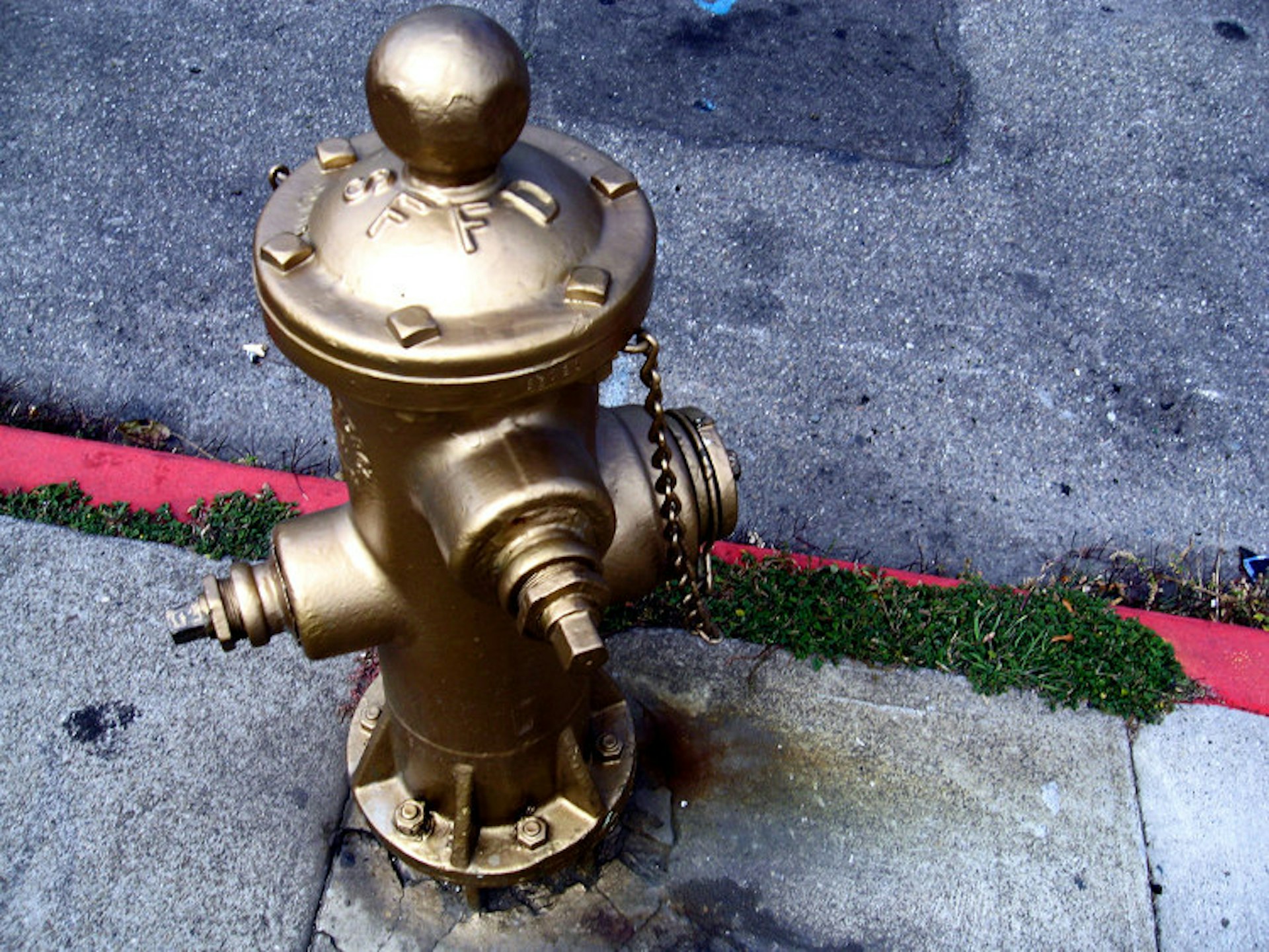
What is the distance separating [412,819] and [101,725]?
0.75m

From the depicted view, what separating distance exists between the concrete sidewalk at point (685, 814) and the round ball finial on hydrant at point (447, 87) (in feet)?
4.63

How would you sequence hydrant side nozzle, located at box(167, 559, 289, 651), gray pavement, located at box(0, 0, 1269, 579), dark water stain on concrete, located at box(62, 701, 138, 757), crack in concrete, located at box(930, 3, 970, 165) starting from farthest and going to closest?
crack in concrete, located at box(930, 3, 970, 165)
gray pavement, located at box(0, 0, 1269, 579)
dark water stain on concrete, located at box(62, 701, 138, 757)
hydrant side nozzle, located at box(167, 559, 289, 651)

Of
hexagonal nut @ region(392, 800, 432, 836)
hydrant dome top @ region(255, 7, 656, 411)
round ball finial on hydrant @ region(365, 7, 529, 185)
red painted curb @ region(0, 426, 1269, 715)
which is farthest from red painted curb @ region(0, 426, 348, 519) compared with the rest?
round ball finial on hydrant @ region(365, 7, 529, 185)

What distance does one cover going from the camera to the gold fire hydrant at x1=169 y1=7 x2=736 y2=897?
1.14m

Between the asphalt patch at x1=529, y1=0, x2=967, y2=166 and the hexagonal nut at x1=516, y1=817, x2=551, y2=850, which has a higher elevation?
the asphalt patch at x1=529, y1=0, x2=967, y2=166

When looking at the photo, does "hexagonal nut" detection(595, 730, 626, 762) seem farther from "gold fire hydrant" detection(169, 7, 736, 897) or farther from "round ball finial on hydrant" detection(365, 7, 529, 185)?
"round ball finial on hydrant" detection(365, 7, 529, 185)

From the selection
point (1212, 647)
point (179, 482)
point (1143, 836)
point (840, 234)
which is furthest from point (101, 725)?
point (840, 234)

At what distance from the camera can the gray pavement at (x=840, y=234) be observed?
9.63ft

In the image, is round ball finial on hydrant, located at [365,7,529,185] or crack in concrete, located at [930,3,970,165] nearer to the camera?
round ball finial on hydrant, located at [365,7,529,185]

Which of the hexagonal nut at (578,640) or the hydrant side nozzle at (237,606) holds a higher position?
the hexagonal nut at (578,640)

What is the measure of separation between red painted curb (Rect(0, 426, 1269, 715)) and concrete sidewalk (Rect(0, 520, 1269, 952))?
0.21m

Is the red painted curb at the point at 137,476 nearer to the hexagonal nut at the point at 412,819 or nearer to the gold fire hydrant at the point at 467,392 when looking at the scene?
the hexagonal nut at the point at 412,819

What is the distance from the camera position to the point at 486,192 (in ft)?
3.97

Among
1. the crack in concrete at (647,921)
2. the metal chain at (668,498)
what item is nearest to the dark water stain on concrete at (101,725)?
the crack in concrete at (647,921)
